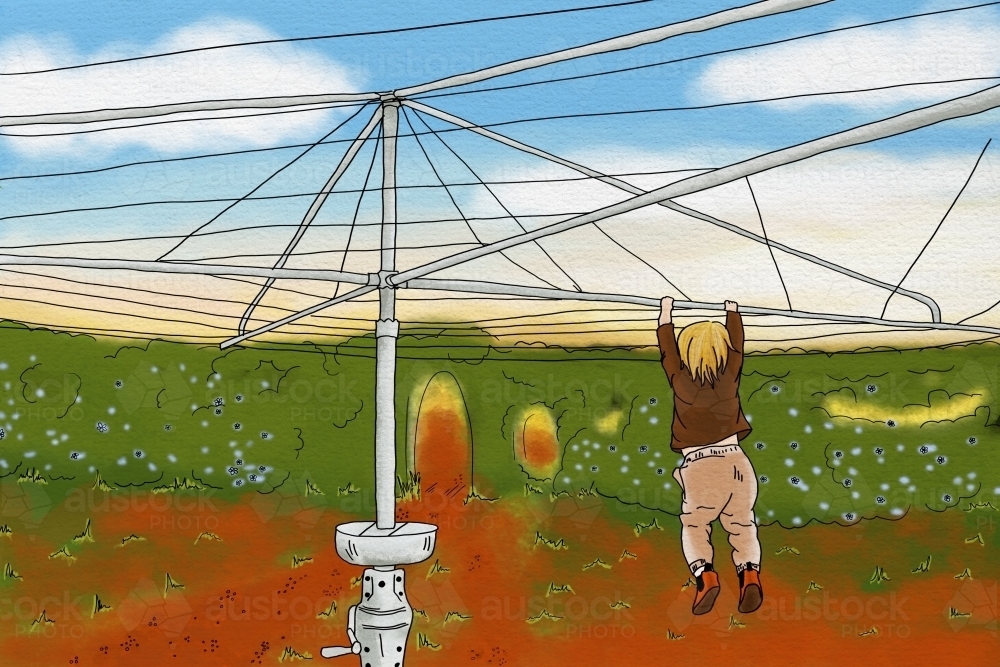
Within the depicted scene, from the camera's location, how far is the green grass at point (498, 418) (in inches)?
Result: 225

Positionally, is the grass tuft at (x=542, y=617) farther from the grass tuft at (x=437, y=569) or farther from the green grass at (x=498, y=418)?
the green grass at (x=498, y=418)

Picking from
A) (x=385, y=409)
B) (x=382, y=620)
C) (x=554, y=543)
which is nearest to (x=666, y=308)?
(x=554, y=543)

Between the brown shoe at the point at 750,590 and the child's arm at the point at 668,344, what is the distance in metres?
1.17

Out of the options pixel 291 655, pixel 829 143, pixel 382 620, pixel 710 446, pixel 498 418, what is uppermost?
pixel 829 143

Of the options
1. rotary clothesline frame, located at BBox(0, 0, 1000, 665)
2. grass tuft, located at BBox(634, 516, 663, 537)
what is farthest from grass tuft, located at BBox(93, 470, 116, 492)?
grass tuft, located at BBox(634, 516, 663, 537)

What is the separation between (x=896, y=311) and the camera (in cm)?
565

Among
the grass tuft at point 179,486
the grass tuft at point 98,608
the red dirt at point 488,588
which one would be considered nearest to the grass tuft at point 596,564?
the red dirt at point 488,588

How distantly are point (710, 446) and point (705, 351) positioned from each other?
20.1 inches

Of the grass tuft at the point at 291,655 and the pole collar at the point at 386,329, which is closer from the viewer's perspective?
the pole collar at the point at 386,329

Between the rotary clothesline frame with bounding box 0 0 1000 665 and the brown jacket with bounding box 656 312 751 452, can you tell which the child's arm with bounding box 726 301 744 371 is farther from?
the rotary clothesline frame with bounding box 0 0 1000 665

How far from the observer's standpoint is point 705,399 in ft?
17.7

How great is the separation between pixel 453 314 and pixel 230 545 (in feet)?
6.12

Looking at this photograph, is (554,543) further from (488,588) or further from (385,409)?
(385,409)

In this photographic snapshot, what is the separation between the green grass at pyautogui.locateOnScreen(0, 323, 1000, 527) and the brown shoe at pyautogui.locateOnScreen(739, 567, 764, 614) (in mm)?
328
